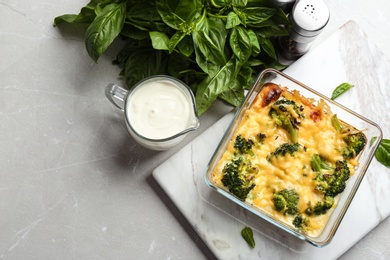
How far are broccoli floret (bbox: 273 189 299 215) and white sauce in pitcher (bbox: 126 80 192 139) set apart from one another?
17.0 inches

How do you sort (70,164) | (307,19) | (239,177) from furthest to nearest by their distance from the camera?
(70,164) → (307,19) → (239,177)

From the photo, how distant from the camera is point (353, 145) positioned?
201 cm

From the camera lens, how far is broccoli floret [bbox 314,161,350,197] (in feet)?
6.46

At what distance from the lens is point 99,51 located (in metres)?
1.99

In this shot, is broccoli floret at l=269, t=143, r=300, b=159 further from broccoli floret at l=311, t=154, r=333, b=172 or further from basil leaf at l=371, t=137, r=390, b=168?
basil leaf at l=371, t=137, r=390, b=168

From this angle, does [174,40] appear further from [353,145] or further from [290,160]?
[353,145]

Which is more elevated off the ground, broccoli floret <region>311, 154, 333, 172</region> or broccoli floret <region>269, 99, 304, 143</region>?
broccoli floret <region>269, 99, 304, 143</region>

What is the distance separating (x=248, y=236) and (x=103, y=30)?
964mm

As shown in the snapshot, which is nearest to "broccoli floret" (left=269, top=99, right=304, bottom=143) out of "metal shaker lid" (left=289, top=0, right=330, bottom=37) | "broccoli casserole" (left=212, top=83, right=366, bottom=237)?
"broccoli casserole" (left=212, top=83, right=366, bottom=237)

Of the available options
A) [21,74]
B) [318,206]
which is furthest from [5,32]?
[318,206]

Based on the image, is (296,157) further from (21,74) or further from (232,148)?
(21,74)

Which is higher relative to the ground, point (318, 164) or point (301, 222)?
point (318, 164)

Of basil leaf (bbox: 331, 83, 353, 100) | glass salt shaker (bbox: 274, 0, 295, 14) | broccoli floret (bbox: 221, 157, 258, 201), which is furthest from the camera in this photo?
basil leaf (bbox: 331, 83, 353, 100)

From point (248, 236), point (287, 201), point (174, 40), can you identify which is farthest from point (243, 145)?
point (174, 40)
